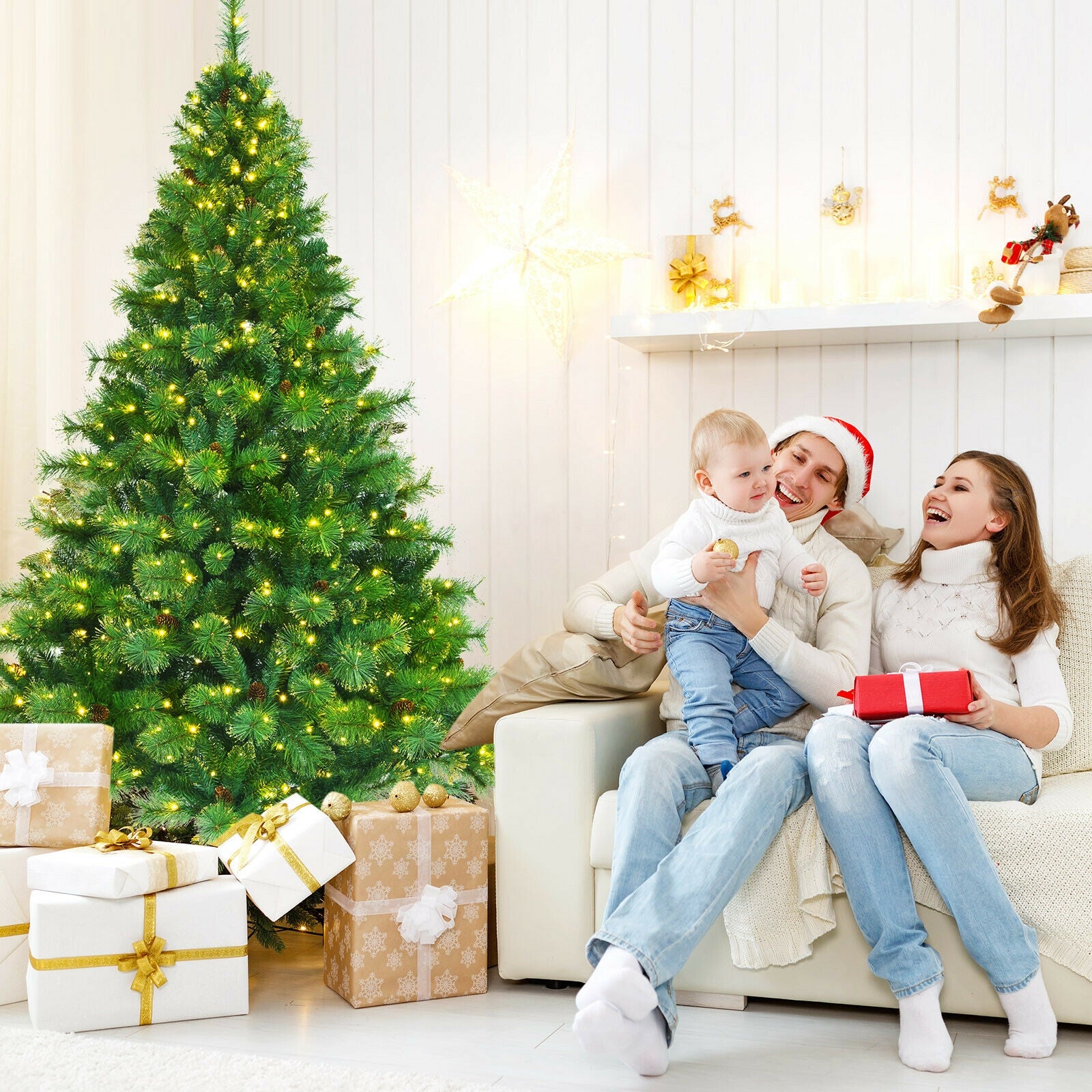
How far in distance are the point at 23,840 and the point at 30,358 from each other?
1353 millimetres

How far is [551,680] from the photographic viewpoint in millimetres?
2119

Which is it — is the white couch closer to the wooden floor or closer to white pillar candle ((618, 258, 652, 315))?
the wooden floor

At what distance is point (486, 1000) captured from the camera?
1.98 meters

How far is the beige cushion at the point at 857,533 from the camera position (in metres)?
2.47

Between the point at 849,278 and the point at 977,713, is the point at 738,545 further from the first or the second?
the point at 849,278

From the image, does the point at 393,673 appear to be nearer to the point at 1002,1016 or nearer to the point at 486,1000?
the point at 486,1000

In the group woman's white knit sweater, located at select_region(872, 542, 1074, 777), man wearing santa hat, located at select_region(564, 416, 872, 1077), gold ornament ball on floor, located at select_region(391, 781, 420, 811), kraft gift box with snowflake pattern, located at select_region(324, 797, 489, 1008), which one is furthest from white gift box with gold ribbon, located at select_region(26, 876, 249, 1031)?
woman's white knit sweater, located at select_region(872, 542, 1074, 777)

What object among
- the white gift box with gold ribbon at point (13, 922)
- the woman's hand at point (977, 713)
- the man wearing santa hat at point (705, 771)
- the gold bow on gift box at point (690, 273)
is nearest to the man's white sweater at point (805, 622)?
the man wearing santa hat at point (705, 771)

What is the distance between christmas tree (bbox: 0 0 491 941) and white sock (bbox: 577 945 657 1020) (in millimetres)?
710

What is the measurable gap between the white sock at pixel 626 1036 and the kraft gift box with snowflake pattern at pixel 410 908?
0.43 meters

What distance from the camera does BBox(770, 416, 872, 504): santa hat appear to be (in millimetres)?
2328

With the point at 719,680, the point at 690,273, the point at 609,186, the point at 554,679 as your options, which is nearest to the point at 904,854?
the point at 719,680

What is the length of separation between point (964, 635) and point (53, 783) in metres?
1.67

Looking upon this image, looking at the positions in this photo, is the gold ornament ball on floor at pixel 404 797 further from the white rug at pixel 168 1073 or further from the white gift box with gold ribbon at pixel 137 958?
the white rug at pixel 168 1073
